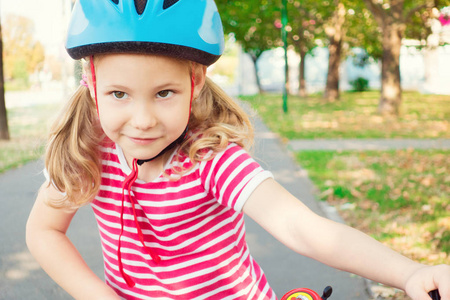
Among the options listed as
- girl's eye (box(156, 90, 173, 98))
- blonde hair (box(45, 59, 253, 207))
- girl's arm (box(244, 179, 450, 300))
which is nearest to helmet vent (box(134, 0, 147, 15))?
girl's eye (box(156, 90, 173, 98))

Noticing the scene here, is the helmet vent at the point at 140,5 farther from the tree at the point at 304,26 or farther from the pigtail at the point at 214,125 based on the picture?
the tree at the point at 304,26

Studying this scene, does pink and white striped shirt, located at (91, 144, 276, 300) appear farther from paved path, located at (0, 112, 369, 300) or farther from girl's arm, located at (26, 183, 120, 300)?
paved path, located at (0, 112, 369, 300)

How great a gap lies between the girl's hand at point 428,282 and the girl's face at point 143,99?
792 millimetres

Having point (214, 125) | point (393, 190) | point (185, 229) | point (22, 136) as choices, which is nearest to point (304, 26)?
point (22, 136)

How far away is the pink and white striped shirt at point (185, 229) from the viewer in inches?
61.9

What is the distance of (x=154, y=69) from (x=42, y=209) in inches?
27.0

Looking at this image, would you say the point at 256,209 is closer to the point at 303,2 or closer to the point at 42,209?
the point at 42,209

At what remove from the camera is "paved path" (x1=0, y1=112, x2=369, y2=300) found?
346 cm

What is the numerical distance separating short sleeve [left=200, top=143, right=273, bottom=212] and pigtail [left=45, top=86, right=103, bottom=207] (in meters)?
0.42

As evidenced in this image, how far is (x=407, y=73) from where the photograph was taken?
39656mm

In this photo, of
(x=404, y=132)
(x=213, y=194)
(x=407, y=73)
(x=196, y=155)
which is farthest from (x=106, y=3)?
(x=407, y=73)

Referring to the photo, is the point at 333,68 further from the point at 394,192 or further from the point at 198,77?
the point at 198,77

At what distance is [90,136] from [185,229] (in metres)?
0.50

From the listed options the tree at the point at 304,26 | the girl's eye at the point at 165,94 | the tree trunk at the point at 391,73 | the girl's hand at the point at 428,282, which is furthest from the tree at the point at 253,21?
the girl's hand at the point at 428,282
